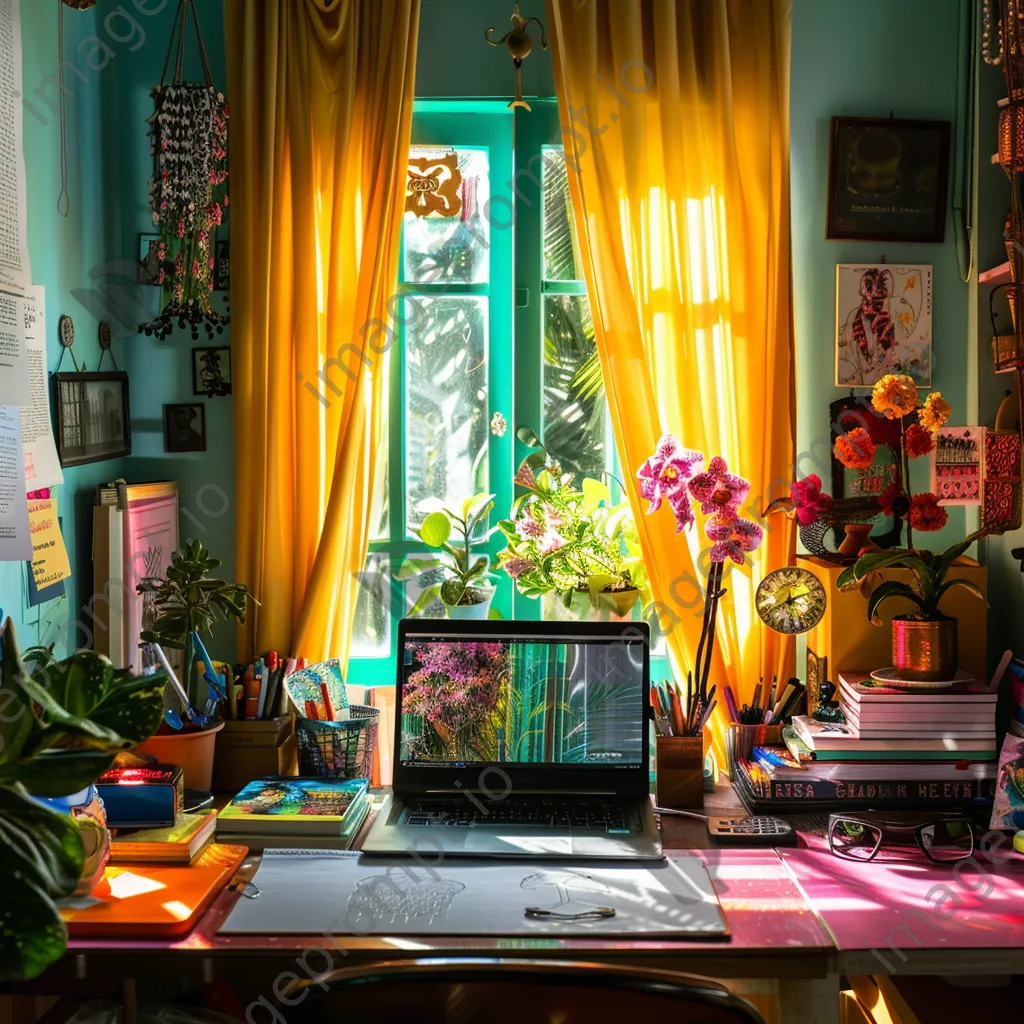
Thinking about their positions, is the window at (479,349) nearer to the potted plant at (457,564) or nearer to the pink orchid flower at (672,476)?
the potted plant at (457,564)

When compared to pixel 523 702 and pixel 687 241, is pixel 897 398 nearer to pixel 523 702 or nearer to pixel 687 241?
pixel 687 241

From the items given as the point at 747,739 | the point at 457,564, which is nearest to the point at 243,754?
the point at 457,564

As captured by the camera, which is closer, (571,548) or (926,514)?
(926,514)

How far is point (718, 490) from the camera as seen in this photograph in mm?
1910

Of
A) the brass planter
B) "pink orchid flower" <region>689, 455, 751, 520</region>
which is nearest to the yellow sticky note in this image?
"pink orchid flower" <region>689, 455, 751, 520</region>

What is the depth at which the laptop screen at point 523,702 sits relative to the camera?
1.86m

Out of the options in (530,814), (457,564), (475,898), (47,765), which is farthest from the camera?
(457,564)

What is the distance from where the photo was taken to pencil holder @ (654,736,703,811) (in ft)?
6.22

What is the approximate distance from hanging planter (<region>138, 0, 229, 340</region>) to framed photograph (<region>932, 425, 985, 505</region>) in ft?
4.65

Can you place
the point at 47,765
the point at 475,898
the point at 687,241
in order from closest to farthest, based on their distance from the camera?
the point at 47,765 < the point at 475,898 < the point at 687,241

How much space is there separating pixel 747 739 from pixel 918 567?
1.40ft

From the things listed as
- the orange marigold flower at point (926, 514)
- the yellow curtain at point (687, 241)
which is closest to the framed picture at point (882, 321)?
the yellow curtain at point (687, 241)

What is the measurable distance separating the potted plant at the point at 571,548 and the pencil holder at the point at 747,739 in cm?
32

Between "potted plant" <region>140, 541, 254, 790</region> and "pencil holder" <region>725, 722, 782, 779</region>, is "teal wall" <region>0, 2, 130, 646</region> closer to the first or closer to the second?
"potted plant" <region>140, 541, 254, 790</region>
